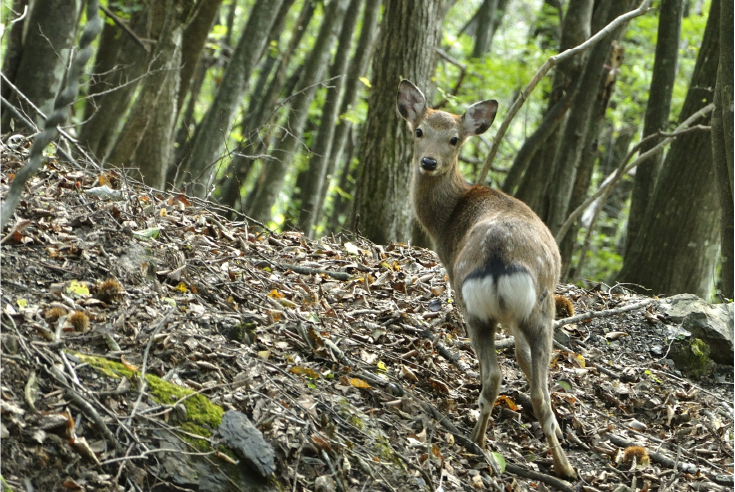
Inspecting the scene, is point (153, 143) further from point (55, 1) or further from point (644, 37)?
point (644, 37)

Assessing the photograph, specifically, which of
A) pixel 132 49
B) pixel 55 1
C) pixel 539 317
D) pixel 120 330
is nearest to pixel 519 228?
pixel 539 317

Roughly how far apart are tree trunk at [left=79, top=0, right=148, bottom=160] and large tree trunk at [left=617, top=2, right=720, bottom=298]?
7102 millimetres

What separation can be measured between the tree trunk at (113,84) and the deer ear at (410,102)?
5.30m

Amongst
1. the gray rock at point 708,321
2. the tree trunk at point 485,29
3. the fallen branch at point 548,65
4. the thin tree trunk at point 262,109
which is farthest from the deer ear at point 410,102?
the tree trunk at point 485,29

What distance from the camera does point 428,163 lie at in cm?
654

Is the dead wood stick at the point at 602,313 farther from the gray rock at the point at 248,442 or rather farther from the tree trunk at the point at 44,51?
the tree trunk at the point at 44,51

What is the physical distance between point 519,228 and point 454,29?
21.6m

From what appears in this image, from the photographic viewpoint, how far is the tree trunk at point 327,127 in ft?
49.4

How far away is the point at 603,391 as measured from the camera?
6.15 meters

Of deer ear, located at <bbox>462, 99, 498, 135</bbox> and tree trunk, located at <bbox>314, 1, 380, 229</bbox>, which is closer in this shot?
deer ear, located at <bbox>462, 99, 498, 135</bbox>

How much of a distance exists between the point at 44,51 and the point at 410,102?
5.54 meters

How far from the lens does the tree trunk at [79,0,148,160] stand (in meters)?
12.0

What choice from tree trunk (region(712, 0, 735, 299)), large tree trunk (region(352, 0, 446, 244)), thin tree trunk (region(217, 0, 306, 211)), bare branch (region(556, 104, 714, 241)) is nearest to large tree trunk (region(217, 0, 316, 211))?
thin tree trunk (region(217, 0, 306, 211))

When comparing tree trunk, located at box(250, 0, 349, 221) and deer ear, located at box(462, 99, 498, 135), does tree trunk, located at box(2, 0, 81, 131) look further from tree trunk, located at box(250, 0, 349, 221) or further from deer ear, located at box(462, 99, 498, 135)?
deer ear, located at box(462, 99, 498, 135)
